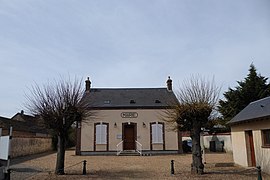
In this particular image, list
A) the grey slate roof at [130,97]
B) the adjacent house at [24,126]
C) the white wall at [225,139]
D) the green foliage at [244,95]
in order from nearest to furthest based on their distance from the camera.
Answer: the adjacent house at [24,126] → the white wall at [225,139] → the grey slate roof at [130,97] → the green foliage at [244,95]

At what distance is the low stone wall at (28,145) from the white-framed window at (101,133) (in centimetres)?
550

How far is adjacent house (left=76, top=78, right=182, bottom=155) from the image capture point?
72.8ft

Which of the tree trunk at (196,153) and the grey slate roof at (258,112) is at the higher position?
the grey slate roof at (258,112)

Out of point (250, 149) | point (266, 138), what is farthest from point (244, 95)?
point (266, 138)

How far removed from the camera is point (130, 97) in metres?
24.1

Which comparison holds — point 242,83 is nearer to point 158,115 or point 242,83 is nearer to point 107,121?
point 158,115

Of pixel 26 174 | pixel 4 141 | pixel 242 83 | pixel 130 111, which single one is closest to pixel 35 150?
pixel 130 111

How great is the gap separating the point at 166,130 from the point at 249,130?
10627 mm

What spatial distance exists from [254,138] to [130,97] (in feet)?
45.2

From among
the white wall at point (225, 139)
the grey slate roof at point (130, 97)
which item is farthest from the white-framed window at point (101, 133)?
the white wall at point (225, 139)

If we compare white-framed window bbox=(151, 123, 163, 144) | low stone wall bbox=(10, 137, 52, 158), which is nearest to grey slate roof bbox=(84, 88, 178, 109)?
white-framed window bbox=(151, 123, 163, 144)

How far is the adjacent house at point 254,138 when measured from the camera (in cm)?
1066

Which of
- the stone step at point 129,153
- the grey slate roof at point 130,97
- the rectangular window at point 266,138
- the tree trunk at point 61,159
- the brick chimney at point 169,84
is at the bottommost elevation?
the stone step at point 129,153

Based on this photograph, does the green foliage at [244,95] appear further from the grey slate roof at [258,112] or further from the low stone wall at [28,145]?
the low stone wall at [28,145]
